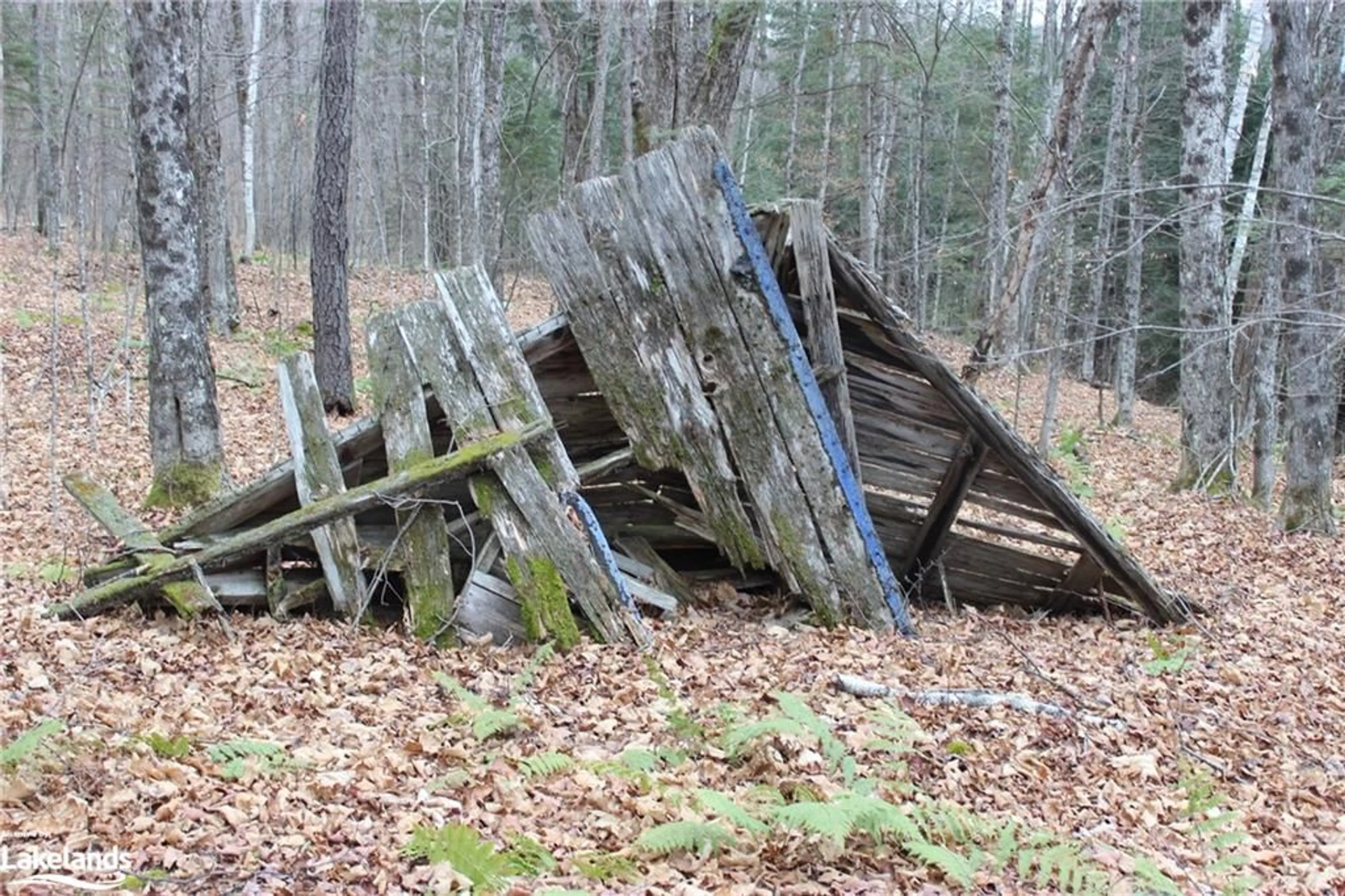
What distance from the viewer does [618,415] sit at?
6594mm

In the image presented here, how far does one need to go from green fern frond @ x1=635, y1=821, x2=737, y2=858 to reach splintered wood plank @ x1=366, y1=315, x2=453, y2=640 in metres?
2.74

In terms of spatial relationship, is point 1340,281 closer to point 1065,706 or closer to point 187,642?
point 1065,706

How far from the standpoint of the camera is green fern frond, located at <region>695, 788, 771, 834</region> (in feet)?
11.8

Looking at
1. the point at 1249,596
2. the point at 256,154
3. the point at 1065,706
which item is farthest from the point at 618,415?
the point at 256,154

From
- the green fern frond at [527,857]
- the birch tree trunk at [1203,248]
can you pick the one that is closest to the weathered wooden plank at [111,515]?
the green fern frond at [527,857]

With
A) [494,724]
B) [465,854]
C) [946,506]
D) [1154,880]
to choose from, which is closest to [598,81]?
[946,506]

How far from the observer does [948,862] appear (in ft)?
11.3

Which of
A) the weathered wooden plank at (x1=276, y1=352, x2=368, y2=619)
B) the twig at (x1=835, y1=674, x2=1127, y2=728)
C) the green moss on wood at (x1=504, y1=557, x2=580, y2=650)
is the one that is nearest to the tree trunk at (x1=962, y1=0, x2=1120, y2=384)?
the twig at (x1=835, y1=674, x2=1127, y2=728)

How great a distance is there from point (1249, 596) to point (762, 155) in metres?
25.8

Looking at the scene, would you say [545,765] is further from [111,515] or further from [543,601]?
[111,515]

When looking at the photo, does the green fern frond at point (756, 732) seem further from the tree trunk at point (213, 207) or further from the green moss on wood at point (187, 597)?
the tree trunk at point (213, 207)

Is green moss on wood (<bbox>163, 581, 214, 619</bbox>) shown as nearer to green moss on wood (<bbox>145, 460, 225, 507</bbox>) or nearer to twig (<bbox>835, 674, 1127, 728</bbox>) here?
green moss on wood (<bbox>145, 460, 225, 507</bbox>)

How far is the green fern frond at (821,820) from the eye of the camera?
3395 millimetres

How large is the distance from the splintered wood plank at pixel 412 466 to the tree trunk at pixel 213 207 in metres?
10.1
